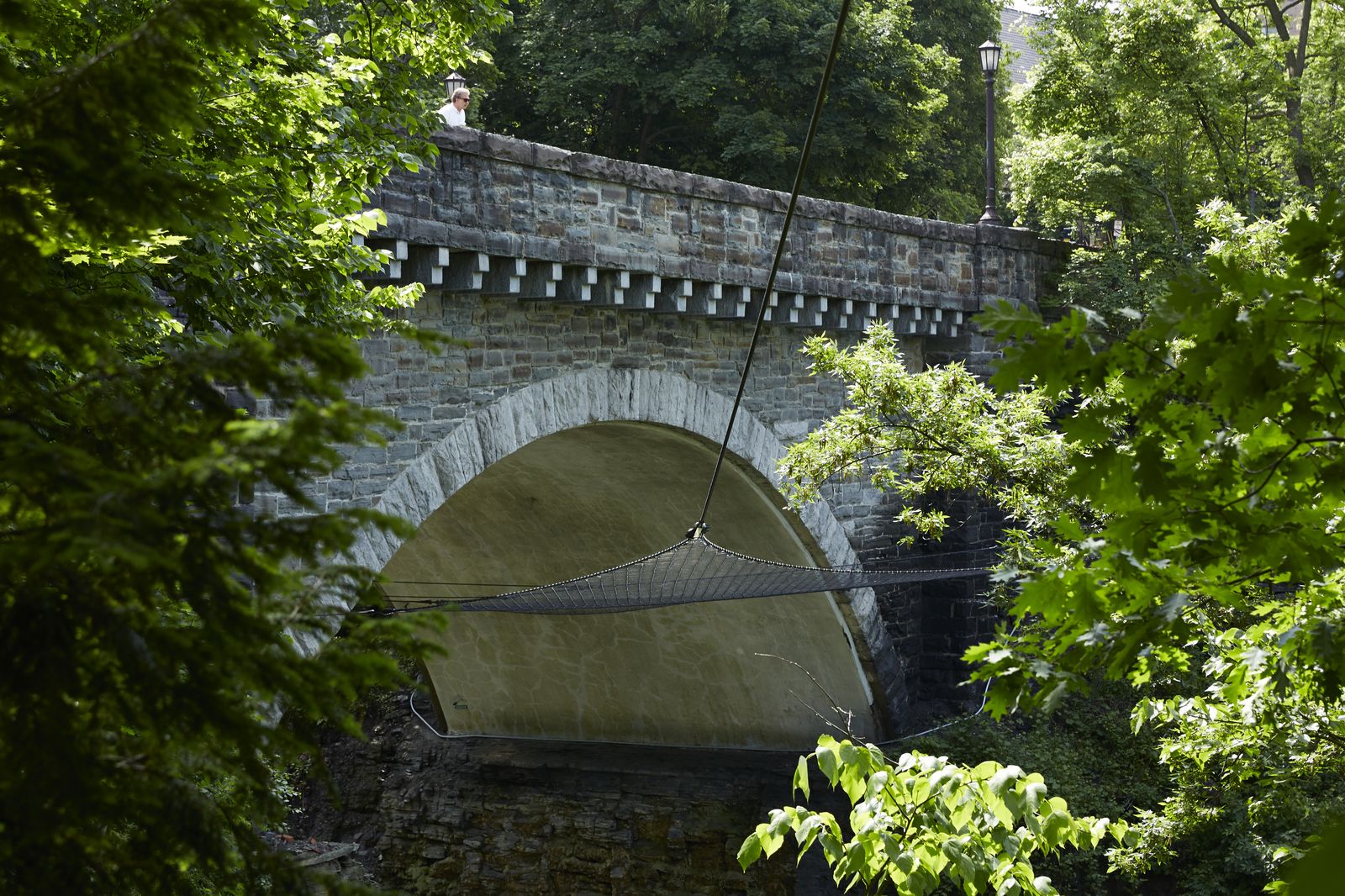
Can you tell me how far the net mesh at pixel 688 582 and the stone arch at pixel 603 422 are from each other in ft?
2.50

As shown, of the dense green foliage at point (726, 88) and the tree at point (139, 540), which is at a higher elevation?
the dense green foliage at point (726, 88)

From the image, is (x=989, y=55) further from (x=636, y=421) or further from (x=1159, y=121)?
(x=636, y=421)

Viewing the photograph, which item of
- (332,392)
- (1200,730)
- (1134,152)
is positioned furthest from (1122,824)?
(1134,152)

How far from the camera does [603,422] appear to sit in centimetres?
962

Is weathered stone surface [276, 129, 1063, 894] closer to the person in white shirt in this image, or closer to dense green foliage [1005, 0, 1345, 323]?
dense green foliage [1005, 0, 1345, 323]

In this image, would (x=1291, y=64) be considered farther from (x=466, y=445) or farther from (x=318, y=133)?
(x=318, y=133)

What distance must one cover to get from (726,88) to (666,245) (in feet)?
30.6

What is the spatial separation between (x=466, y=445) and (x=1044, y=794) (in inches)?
218

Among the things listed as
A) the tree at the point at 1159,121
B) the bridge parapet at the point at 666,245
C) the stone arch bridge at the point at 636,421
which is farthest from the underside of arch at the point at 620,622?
the tree at the point at 1159,121

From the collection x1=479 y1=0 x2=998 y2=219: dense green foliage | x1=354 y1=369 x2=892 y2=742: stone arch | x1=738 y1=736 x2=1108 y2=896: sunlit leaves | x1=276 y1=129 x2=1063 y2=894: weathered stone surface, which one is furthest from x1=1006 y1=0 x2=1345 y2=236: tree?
x1=738 y1=736 x2=1108 y2=896: sunlit leaves

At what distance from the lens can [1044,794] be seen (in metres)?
3.52

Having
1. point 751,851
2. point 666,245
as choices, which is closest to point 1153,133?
point 666,245

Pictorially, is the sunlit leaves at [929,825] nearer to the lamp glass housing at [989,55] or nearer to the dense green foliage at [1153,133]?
the dense green foliage at [1153,133]

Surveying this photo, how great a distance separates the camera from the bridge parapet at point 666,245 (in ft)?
26.5
